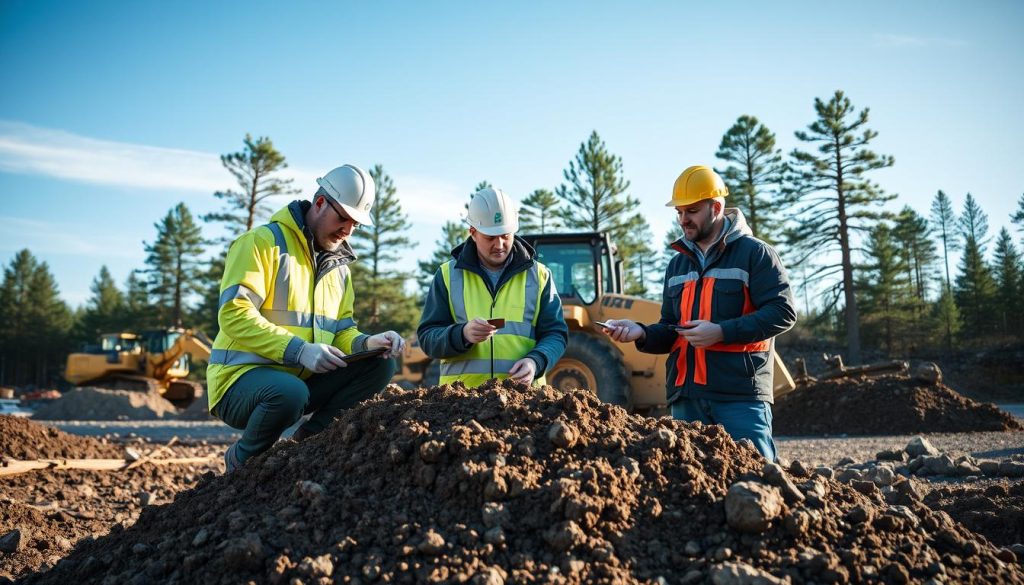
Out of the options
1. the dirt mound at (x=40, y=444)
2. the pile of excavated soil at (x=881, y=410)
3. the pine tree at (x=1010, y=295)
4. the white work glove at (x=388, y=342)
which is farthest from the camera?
the pine tree at (x=1010, y=295)

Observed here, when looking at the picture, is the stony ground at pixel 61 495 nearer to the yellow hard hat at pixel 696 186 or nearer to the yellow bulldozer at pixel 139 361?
the yellow hard hat at pixel 696 186

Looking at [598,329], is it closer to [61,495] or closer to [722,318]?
[722,318]

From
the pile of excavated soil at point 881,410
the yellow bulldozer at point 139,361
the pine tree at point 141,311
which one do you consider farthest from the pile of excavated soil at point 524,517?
the pine tree at point 141,311

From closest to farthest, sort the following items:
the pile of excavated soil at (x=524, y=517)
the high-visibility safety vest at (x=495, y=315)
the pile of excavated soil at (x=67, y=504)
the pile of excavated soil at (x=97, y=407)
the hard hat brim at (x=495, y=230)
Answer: the pile of excavated soil at (x=524, y=517)
the pile of excavated soil at (x=67, y=504)
the hard hat brim at (x=495, y=230)
the high-visibility safety vest at (x=495, y=315)
the pile of excavated soil at (x=97, y=407)

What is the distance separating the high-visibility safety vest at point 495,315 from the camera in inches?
167

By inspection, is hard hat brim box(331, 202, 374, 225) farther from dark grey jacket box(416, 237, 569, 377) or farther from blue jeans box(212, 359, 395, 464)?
blue jeans box(212, 359, 395, 464)

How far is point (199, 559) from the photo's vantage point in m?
2.46

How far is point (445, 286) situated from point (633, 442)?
6.08ft

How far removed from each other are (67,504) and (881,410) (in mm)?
11372

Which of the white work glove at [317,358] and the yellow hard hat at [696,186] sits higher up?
the yellow hard hat at [696,186]

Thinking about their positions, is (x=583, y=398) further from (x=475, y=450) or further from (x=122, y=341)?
(x=122, y=341)

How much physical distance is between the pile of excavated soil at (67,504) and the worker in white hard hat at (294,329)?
27.6 inches

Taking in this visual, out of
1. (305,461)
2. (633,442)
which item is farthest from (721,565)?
(305,461)

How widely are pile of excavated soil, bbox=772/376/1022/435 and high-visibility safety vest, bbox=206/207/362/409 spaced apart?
10.3 m
